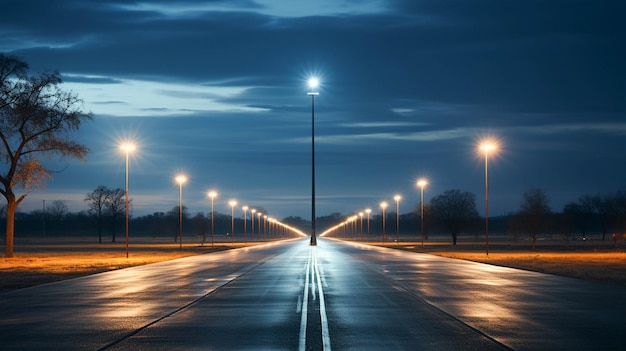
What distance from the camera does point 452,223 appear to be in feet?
345

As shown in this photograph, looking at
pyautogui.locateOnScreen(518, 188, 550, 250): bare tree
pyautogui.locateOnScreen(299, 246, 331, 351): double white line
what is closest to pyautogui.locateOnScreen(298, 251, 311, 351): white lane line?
pyautogui.locateOnScreen(299, 246, 331, 351): double white line

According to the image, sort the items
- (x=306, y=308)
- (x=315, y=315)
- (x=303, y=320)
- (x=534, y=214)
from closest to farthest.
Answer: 1. (x=303, y=320)
2. (x=315, y=315)
3. (x=306, y=308)
4. (x=534, y=214)

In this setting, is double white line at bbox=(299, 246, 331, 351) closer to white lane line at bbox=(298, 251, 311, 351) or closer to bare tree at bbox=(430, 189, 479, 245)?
white lane line at bbox=(298, 251, 311, 351)

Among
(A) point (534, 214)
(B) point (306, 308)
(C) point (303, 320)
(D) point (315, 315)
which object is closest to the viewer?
(C) point (303, 320)

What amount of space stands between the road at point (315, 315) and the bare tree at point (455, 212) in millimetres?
76641

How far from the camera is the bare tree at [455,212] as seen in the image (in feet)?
345

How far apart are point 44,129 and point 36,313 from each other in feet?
122

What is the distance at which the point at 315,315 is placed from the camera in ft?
56.4

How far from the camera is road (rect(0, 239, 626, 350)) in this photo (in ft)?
43.5

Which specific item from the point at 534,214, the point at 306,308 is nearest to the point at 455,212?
the point at 534,214

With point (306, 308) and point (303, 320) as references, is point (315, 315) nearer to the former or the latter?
point (303, 320)

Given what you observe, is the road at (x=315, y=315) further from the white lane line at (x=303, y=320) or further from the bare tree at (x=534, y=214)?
the bare tree at (x=534, y=214)

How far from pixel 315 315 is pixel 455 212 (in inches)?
3607

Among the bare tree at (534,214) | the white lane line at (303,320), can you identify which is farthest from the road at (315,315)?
the bare tree at (534,214)
